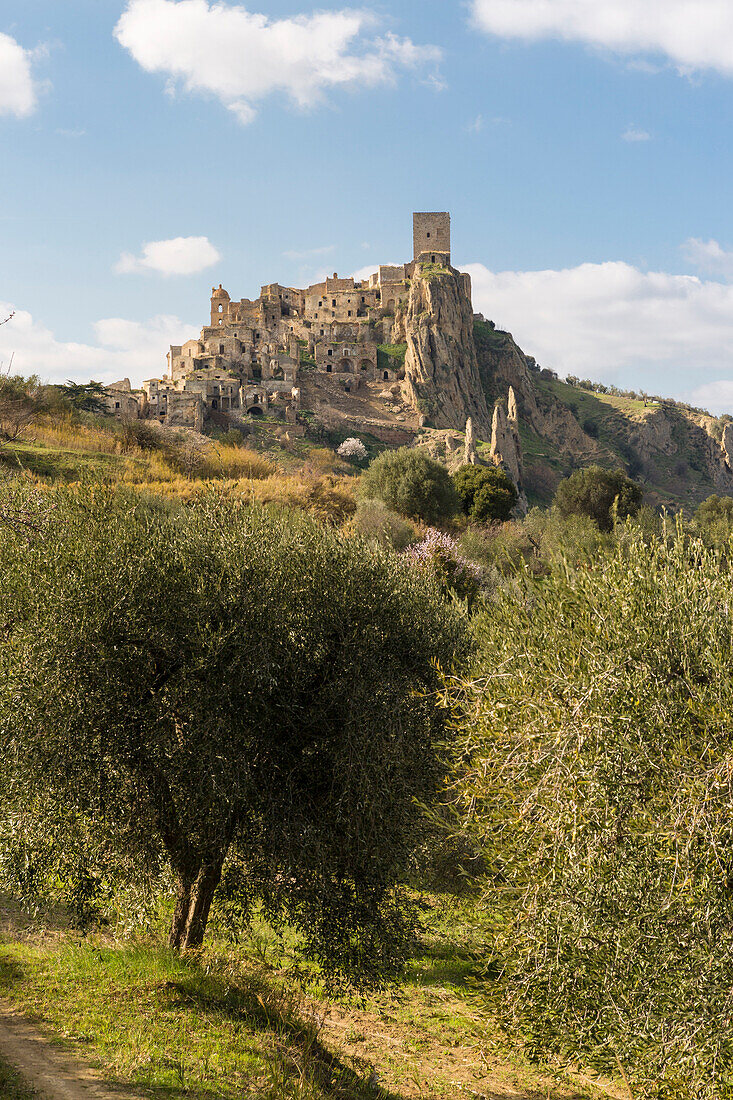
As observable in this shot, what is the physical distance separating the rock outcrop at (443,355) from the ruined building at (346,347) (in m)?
0.21

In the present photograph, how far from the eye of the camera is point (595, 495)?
73000 mm

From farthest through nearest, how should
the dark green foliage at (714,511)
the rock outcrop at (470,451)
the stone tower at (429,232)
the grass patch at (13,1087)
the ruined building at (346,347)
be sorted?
the stone tower at (429,232)
the ruined building at (346,347)
the rock outcrop at (470,451)
the dark green foliage at (714,511)
the grass patch at (13,1087)

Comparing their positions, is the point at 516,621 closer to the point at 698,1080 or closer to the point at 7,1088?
the point at 698,1080

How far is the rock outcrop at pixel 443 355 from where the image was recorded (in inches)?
4702

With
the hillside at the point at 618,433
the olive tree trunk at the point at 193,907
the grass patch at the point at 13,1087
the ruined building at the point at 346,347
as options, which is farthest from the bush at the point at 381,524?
the hillside at the point at 618,433

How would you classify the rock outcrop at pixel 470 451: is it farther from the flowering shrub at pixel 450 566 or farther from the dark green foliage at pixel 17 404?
the dark green foliage at pixel 17 404

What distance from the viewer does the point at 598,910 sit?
342 inches

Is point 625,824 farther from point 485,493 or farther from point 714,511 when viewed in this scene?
point 714,511

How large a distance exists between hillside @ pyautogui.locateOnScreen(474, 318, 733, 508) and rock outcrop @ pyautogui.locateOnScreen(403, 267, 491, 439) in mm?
7229

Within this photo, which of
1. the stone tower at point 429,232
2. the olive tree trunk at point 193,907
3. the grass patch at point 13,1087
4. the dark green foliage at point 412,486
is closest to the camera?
the grass patch at point 13,1087

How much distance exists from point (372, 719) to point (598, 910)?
447cm

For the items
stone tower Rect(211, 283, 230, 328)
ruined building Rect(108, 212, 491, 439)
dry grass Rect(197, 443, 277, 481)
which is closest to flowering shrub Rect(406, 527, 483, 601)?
dry grass Rect(197, 443, 277, 481)

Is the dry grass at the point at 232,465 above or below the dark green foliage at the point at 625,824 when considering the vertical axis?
above

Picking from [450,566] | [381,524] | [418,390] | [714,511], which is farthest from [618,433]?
[450,566]
